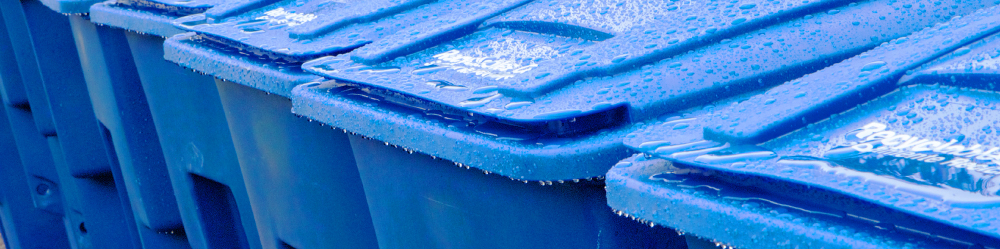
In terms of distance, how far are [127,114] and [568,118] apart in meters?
1.93

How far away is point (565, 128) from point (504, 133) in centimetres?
8

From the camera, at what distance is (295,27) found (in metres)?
1.86

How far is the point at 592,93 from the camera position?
122cm

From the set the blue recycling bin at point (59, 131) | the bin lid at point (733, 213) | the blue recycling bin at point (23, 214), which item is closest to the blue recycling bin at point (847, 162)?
the bin lid at point (733, 213)

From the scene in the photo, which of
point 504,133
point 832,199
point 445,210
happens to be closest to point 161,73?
point 445,210

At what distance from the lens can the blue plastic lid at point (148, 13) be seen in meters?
2.21

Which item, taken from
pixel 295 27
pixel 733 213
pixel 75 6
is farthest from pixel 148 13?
pixel 733 213

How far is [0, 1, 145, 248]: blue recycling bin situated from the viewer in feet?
10.9

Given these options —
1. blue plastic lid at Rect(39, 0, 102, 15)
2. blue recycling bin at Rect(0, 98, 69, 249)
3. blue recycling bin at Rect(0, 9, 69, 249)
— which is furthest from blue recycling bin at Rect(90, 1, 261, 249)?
blue recycling bin at Rect(0, 98, 69, 249)

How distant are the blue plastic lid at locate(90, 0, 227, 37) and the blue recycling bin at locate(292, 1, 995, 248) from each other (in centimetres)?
73

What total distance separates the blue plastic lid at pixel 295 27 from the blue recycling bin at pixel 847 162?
694 mm

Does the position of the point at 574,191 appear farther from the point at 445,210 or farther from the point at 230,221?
the point at 230,221

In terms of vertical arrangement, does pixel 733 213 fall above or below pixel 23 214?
above

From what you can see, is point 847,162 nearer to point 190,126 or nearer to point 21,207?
point 190,126
